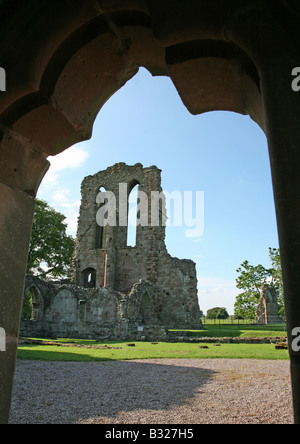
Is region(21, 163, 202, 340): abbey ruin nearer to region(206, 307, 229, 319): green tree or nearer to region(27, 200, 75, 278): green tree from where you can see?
region(27, 200, 75, 278): green tree

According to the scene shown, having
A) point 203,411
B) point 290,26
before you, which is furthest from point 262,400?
point 290,26

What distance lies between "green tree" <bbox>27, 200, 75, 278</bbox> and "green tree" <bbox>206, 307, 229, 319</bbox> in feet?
86.5

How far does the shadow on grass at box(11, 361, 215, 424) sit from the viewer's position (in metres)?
3.63

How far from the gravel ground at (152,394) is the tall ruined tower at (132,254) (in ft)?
48.0

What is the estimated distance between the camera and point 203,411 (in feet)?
A: 11.9

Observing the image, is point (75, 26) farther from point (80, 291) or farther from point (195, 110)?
point (80, 291)

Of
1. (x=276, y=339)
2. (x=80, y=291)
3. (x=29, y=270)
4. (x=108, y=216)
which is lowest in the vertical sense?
(x=276, y=339)

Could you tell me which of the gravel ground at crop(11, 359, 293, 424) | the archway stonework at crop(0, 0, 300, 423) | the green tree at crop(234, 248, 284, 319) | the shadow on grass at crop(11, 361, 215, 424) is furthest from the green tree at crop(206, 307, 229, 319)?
the archway stonework at crop(0, 0, 300, 423)

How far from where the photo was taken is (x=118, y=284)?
953 inches

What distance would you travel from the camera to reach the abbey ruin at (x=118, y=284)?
59.7 feet

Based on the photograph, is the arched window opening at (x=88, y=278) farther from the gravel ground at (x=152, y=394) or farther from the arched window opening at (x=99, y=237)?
the gravel ground at (x=152, y=394)

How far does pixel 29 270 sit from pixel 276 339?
21.2m

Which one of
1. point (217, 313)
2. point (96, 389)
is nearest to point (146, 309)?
point (96, 389)

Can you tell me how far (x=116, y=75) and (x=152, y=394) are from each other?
4.21 m
